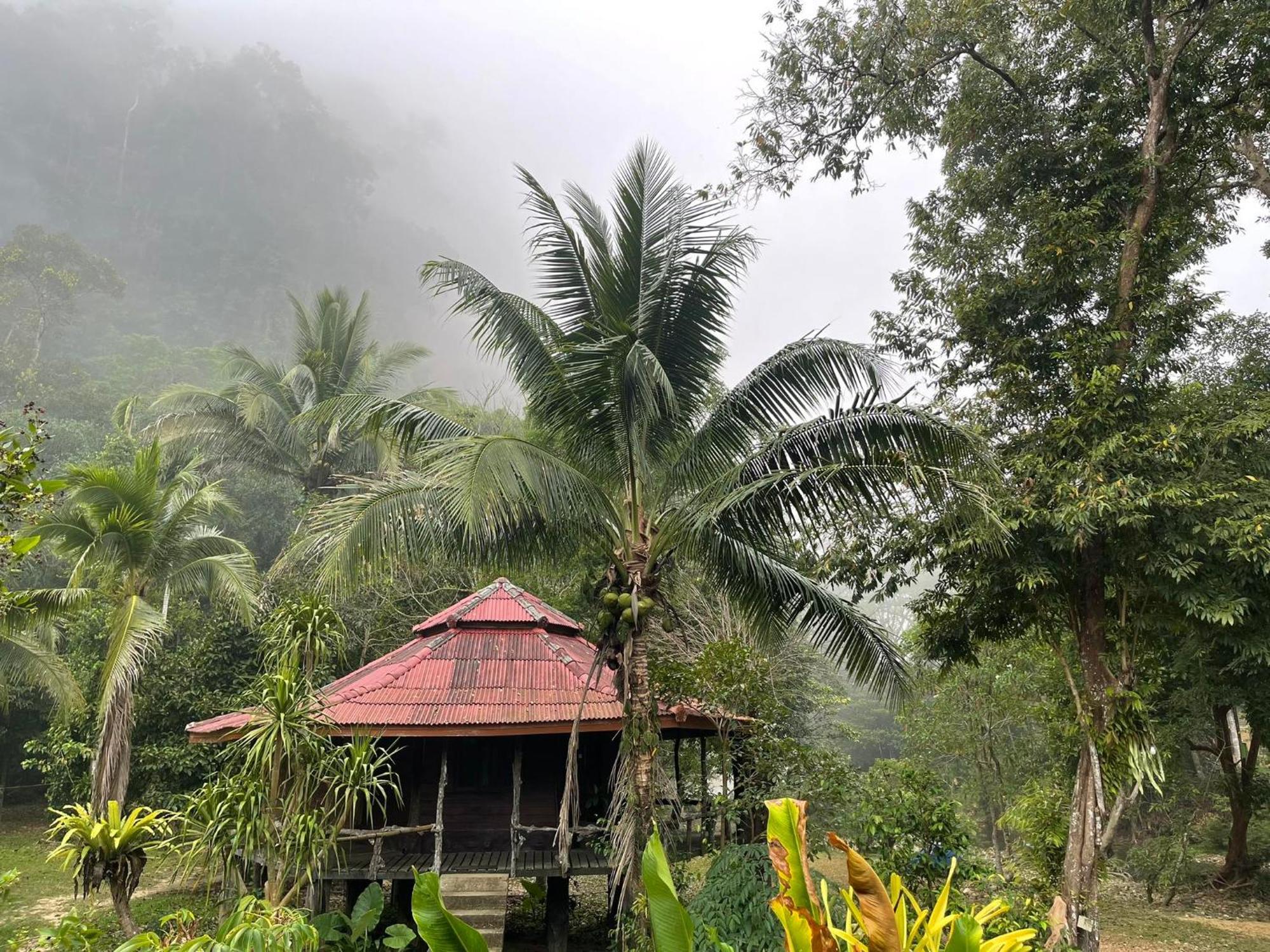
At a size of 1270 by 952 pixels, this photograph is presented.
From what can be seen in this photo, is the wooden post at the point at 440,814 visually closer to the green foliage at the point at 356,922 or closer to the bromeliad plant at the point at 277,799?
the green foliage at the point at 356,922

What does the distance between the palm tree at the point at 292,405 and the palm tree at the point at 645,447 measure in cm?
980

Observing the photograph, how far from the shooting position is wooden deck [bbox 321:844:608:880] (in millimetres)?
8445

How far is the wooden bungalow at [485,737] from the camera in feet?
27.4

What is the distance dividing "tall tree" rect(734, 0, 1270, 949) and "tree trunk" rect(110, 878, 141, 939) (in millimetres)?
8435

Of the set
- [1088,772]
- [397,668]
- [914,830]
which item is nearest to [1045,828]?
[1088,772]

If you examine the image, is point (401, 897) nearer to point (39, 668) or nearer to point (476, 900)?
point (476, 900)

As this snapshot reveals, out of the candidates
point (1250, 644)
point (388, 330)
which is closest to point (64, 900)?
point (1250, 644)

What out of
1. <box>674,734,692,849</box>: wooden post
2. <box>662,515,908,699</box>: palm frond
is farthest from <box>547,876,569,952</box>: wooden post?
<box>662,515,908,699</box>: palm frond

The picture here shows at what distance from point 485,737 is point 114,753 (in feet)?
16.9

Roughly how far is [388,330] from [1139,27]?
211ft

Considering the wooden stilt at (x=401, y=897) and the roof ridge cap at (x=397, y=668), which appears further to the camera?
the wooden stilt at (x=401, y=897)

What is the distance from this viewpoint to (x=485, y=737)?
9586mm

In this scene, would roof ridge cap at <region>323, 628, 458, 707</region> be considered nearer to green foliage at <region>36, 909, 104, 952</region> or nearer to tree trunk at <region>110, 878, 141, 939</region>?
tree trunk at <region>110, 878, 141, 939</region>

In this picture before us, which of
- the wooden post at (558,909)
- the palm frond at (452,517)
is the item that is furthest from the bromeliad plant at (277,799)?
the wooden post at (558,909)
